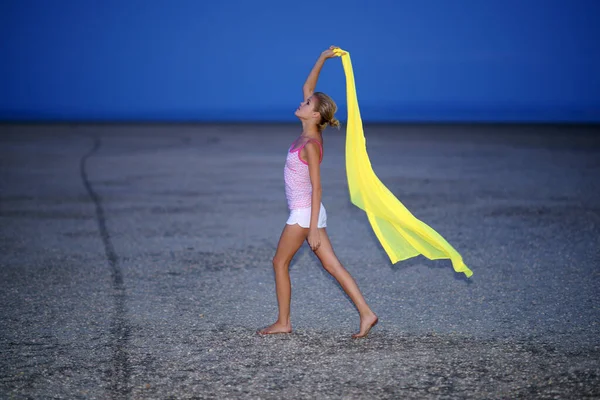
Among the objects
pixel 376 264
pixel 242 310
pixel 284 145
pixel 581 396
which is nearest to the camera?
pixel 581 396

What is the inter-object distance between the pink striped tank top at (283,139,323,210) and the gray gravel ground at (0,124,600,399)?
0.92 m

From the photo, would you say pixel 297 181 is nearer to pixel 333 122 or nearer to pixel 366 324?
pixel 333 122

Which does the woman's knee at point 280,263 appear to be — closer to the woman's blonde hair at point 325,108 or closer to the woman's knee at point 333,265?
the woman's knee at point 333,265

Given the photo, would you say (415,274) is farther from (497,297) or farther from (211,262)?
(211,262)

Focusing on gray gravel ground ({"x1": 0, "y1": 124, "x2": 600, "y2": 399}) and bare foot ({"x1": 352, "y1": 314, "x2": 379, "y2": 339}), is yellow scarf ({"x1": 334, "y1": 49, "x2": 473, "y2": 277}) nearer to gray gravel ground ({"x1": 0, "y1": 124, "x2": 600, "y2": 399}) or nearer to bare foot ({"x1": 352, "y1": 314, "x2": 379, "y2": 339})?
bare foot ({"x1": 352, "y1": 314, "x2": 379, "y2": 339})

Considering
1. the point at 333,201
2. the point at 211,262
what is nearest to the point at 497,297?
the point at 211,262

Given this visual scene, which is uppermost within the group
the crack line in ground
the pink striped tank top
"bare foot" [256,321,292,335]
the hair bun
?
the hair bun

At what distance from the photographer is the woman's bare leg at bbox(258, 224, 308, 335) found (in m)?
5.25

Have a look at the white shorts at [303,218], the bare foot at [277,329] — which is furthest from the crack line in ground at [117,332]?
the white shorts at [303,218]

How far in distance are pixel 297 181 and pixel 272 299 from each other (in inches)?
62.4

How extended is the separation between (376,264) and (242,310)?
209 cm

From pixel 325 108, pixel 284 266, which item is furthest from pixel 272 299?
pixel 325 108

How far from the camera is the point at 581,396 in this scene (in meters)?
4.25

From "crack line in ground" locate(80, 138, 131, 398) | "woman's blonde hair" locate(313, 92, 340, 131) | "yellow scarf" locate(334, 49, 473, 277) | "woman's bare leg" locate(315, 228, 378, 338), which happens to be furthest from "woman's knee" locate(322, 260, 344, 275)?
"crack line in ground" locate(80, 138, 131, 398)
